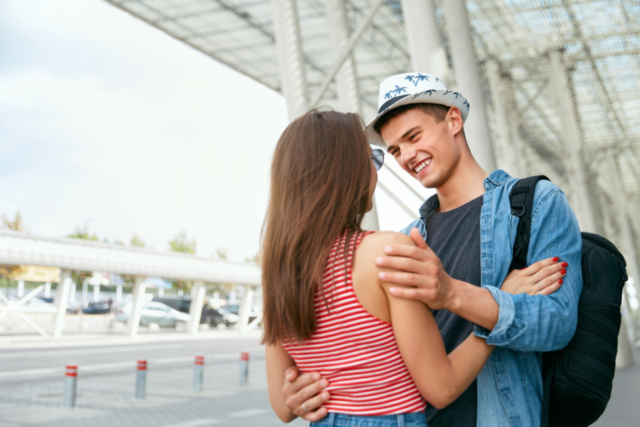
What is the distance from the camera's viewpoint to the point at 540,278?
5.24 ft

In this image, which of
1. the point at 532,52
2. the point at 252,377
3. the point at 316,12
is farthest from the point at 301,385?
the point at 532,52

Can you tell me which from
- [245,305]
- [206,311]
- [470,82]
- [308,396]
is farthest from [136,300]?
[308,396]

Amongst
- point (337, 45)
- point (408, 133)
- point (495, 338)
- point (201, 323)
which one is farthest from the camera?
point (201, 323)

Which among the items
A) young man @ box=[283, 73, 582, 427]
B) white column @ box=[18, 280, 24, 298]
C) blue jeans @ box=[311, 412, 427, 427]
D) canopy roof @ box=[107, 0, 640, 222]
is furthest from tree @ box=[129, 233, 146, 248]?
blue jeans @ box=[311, 412, 427, 427]

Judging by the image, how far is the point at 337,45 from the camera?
24.8 ft

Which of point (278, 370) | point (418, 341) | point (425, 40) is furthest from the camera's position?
point (425, 40)

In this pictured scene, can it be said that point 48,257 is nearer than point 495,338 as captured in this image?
No

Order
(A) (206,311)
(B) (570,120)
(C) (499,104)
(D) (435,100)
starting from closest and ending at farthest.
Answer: (D) (435,100) < (B) (570,120) < (C) (499,104) < (A) (206,311)

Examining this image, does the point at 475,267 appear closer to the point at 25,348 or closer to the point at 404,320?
the point at 404,320

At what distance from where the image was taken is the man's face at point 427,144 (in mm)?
2121

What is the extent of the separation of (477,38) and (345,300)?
15.9 meters

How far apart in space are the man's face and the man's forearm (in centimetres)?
69

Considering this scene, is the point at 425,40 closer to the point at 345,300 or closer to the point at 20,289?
the point at 345,300

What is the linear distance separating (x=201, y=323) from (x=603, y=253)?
4081 cm
